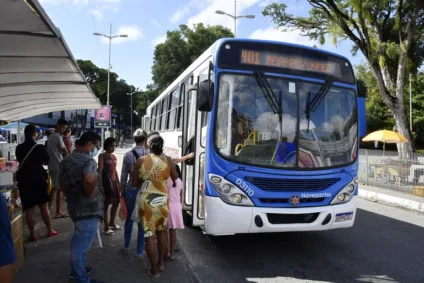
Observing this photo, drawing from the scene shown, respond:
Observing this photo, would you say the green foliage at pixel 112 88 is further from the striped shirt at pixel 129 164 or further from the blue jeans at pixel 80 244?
the blue jeans at pixel 80 244

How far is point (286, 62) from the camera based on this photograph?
18.1 feet

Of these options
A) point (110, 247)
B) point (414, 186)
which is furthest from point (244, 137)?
point (414, 186)

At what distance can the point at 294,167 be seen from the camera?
525cm

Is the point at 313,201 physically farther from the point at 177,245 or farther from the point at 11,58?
the point at 11,58

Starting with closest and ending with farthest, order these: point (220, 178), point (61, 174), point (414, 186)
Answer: point (61, 174), point (220, 178), point (414, 186)

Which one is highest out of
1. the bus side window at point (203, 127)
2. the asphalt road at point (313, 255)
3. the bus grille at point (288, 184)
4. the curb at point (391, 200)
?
the bus side window at point (203, 127)

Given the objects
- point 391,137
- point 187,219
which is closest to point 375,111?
point 391,137

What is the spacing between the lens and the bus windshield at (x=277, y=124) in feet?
17.1

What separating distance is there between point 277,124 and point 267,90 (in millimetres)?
503

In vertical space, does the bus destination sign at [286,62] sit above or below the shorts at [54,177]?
above

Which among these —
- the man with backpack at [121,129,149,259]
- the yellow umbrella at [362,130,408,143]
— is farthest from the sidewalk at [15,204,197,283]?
the yellow umbrella at [362,130,408,143]

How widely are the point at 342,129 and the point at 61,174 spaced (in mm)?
3951

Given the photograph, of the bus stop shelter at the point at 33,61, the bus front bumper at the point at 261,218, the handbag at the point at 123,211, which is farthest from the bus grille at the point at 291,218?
the bus stop shelter at the point at 33,61

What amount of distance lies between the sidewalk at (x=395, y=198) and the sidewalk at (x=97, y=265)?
307 inches
